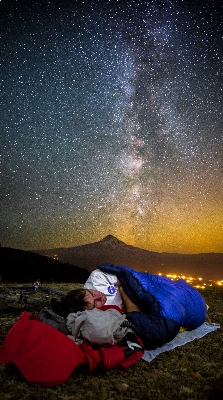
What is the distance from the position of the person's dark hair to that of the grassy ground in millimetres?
796

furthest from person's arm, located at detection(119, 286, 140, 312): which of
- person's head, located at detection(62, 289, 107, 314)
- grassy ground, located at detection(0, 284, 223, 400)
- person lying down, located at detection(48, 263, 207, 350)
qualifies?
grassy ground, located at detection(0, 284, 223, 400)

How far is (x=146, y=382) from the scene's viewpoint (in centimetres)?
212

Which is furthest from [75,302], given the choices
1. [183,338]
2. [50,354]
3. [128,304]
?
[183,338]

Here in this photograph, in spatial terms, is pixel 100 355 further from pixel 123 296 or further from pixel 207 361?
pixel 123 296

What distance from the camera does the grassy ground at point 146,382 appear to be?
1.89 meters

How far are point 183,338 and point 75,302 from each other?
1374 mm

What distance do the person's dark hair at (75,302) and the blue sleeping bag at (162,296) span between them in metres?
0.68

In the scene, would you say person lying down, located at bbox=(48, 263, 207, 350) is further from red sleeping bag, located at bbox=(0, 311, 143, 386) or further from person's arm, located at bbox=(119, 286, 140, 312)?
→ red sleeping bag, located at bbox=(0, 311, 143, 386)

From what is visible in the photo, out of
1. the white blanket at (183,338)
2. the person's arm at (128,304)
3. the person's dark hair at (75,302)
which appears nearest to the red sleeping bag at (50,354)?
the white blanket at (183,338)

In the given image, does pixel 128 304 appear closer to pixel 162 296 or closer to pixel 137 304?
pixel 137 304

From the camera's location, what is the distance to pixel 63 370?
203 centimetres

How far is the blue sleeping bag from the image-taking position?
120 inches

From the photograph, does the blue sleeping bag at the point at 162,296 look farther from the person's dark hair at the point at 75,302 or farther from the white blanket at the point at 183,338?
the person's dark hair at the point at 75,302

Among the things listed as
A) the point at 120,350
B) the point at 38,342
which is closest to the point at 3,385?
the point at 38,342
